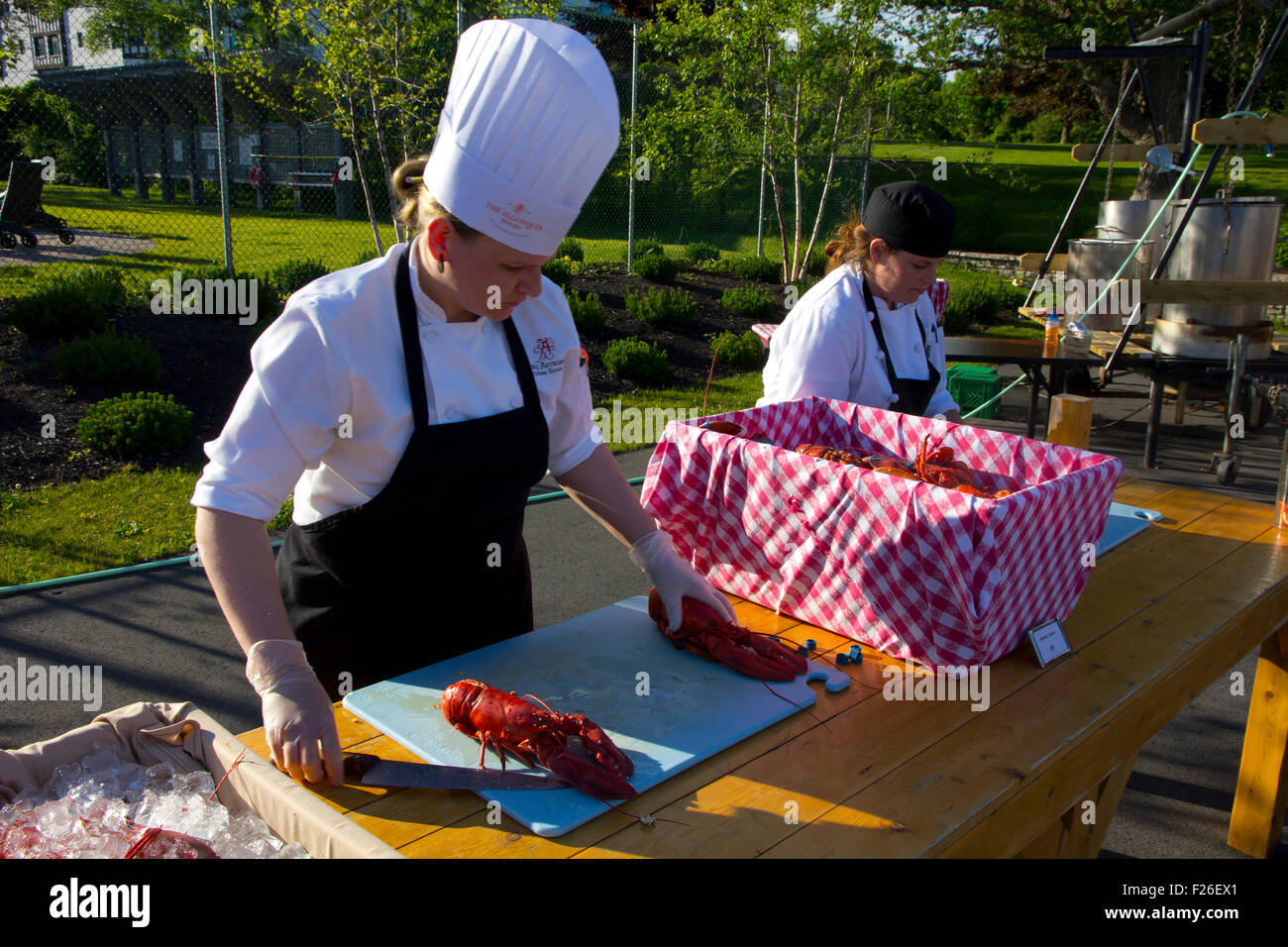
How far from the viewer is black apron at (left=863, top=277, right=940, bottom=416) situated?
3.24 metres

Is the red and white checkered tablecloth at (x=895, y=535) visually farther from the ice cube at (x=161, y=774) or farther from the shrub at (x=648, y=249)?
the shrub at (x=648, y=249)

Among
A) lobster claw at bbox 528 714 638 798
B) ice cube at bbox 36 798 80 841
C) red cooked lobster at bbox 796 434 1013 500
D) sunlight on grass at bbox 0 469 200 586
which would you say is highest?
red cooked lobster at bbox 796 434 1013 500

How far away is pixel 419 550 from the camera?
1.98 meters

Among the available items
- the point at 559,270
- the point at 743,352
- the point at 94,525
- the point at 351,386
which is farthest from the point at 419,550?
the point at 559,270

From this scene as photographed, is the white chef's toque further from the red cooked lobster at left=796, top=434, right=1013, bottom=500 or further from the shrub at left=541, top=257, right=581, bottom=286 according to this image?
the shrub at left=541, top=257, right=581, bottom=286

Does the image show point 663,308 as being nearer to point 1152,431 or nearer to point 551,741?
point 1152,431

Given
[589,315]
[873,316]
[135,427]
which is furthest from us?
[589,315]

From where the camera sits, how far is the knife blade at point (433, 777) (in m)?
1.49

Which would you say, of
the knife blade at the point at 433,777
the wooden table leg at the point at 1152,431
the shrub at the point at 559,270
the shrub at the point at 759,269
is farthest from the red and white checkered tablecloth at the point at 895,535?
the shrub at the point at 759,269

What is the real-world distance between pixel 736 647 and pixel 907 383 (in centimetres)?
173

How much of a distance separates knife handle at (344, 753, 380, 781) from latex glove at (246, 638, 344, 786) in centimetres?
1

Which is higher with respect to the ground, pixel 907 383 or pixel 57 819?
pixel 907 383

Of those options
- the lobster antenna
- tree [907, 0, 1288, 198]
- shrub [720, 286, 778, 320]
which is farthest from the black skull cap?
tree [907, 0, 1288, 198]

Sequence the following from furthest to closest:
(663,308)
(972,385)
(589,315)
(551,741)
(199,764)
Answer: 1. (663,308)
2. (589,315)
3. (972,385)
4. (199,764)
5. (551,741)
